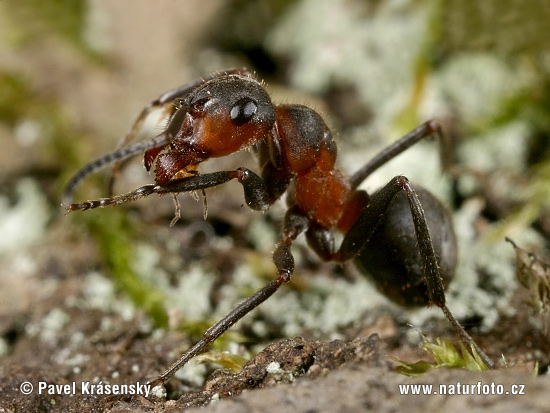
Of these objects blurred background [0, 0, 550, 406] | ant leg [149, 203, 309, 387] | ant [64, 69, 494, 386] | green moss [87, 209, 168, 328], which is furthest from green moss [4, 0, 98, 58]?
ant leg [149, 203, 309, 387]

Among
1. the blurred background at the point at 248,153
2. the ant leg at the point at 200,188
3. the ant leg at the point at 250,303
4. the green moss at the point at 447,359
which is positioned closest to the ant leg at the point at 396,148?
the blurred background at the point at 248,153

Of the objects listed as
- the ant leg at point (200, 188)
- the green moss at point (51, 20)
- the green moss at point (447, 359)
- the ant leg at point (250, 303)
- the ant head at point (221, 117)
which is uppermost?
the green moss at point (51, 20)

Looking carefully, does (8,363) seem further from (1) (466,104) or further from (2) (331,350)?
(1) (466,104)

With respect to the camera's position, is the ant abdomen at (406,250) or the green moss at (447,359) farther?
the ant abdomen at (406,250)

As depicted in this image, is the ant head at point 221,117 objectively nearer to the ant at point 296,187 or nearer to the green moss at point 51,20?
the ant at point 296,187

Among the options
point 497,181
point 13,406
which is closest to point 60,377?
point 13,406

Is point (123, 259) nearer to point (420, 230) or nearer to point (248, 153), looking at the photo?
point (248, 153)
